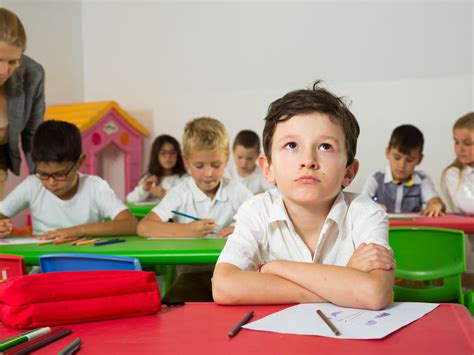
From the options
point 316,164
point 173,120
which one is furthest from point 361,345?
point 173,120

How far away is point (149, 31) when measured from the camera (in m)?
5.38

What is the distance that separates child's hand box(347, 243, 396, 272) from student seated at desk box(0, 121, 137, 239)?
→ 134 centimetres

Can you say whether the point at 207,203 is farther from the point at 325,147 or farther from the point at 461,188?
the point at 461,188

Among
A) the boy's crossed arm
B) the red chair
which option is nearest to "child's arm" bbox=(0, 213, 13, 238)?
the red chair

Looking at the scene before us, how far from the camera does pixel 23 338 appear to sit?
29.7 inches

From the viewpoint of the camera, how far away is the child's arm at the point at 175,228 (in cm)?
210

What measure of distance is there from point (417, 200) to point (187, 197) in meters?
1.66

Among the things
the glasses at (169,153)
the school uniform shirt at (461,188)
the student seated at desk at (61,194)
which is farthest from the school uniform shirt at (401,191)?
the glasses at (169,153)

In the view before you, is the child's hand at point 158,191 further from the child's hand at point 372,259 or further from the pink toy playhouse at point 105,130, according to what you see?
the child's hand at point 372,259

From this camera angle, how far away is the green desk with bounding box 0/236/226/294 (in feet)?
5.51

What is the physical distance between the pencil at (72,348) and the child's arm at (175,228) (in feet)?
4.43

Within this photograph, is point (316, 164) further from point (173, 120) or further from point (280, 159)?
point (173, 120)

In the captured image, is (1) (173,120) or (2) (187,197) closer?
(2) (187,197)

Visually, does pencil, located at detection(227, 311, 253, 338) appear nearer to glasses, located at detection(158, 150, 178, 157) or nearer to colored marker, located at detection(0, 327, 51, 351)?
colored marker, located at detection(0, 327, 51, 351)
